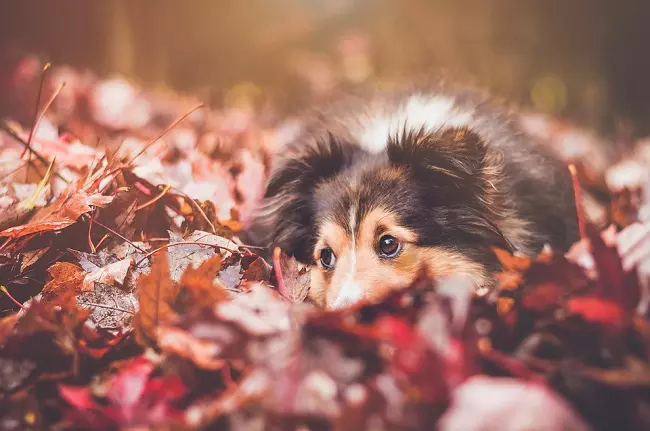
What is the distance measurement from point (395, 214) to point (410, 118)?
0.61m

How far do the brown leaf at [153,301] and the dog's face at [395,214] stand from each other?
0.76 metres

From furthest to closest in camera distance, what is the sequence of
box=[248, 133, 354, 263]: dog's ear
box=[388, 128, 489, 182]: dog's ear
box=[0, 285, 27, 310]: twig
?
box=[248, 133, 354, 263]: dog's ear, box=[388, 128, 489, 182]: dog's ear, box=[0, 285, 27, 310]: twig

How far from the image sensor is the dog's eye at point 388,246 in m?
2.05

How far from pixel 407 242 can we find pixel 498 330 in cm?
104

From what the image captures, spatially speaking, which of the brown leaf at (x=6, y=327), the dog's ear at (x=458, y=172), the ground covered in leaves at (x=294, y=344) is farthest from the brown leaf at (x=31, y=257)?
the dog's ear at (x=458, y=172)

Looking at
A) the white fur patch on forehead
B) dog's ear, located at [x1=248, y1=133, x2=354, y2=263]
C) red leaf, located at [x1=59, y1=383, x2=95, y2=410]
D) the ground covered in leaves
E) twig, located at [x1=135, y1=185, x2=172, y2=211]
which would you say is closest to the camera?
the ground covered in leaves

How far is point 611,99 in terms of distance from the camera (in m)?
6.55

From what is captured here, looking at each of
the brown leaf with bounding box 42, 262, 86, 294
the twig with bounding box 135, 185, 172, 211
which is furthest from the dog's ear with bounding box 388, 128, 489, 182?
the brown leaf with bounding box 42, 262, 86, 294

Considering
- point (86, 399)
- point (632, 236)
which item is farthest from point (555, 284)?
point (86, 399)

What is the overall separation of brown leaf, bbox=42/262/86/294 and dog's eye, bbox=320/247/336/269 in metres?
0.98

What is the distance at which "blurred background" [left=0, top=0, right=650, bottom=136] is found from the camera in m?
5.86

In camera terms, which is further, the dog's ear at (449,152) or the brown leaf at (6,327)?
the dog's ear at (449,152)

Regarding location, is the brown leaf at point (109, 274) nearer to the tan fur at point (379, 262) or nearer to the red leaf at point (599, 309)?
the tan fur at point (379, 262)

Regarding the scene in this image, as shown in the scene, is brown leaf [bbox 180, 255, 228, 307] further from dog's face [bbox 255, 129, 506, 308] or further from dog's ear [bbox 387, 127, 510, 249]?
dog's ear [bbox 387, 127, 510, 249]
